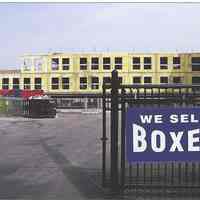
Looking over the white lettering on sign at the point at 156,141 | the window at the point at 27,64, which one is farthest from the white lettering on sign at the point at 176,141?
the window at the point at 27,64

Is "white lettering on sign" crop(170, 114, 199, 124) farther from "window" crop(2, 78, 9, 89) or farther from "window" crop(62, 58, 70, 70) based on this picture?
"window" crop(2, 78, 9, 89)

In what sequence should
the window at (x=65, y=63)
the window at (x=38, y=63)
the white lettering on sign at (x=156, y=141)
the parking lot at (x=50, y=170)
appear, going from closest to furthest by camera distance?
the white lettering on sign at (x=156, y=141)
the parking lot at (x=50, y=170)
the window at (x=65, y=63)
the window at (x=38, y=63)

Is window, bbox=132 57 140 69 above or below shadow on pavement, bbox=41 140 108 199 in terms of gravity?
above

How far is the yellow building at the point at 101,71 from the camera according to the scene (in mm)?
84500

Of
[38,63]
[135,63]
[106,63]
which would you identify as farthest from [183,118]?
[38,63]

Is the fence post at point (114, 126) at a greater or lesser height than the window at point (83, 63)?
lesser

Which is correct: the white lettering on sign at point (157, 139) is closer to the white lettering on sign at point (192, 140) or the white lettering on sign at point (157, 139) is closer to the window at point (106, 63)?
the white lettering on sign at point (192, 140)

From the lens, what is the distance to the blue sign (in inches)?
306

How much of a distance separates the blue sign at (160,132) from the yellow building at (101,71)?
2972 inches

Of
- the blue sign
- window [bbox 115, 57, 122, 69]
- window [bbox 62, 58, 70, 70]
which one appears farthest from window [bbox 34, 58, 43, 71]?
the blue sign

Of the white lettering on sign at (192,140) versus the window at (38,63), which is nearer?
the white lettering on sign at (192,140)

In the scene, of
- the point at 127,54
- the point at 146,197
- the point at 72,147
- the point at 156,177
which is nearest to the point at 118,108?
the point at 146,197

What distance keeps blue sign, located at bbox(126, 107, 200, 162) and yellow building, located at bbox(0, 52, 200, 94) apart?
7549 cm

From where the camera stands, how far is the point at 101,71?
277 ft
